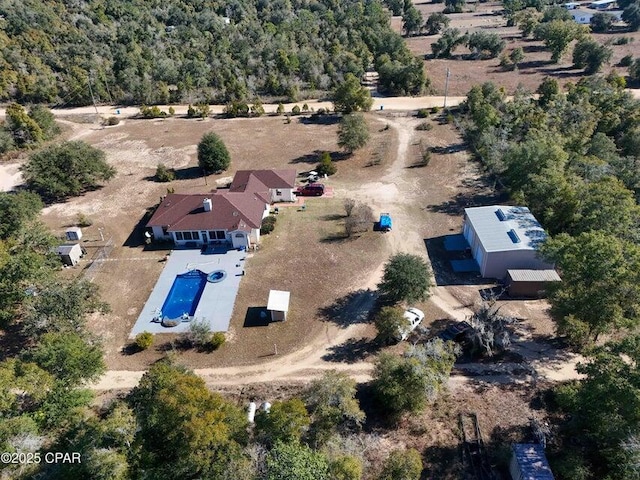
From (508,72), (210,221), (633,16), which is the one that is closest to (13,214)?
(210,221)

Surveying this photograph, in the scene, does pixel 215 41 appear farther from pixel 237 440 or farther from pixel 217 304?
pixel 237 440

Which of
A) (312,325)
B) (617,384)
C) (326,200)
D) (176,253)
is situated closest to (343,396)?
(312,325)

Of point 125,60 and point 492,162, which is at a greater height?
point 125,60

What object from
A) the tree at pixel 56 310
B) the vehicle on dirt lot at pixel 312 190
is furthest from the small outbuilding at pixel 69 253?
the vehicle on dirt lot at pixel 312 190

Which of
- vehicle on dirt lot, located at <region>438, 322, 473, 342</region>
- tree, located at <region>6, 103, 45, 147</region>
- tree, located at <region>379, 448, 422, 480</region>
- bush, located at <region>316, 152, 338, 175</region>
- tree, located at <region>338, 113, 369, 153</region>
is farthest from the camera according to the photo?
tree, located at <region>6, 103, 45, 147</region>

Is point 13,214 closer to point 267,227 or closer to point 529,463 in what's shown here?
point 267,227

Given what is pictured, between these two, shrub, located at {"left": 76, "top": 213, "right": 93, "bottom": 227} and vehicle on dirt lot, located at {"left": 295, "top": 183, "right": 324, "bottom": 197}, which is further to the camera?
vehicle on dirt lot, located at {"left": 295, "top": 183, "right": 324, "bottom": 197}

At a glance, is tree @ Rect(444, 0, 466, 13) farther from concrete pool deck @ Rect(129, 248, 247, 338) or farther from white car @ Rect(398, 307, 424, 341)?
white car @ Rect(398, 307, 424, 341)

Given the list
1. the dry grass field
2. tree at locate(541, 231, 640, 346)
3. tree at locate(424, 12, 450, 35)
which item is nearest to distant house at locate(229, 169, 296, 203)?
tree at locate(541, 231, 640, 346)
